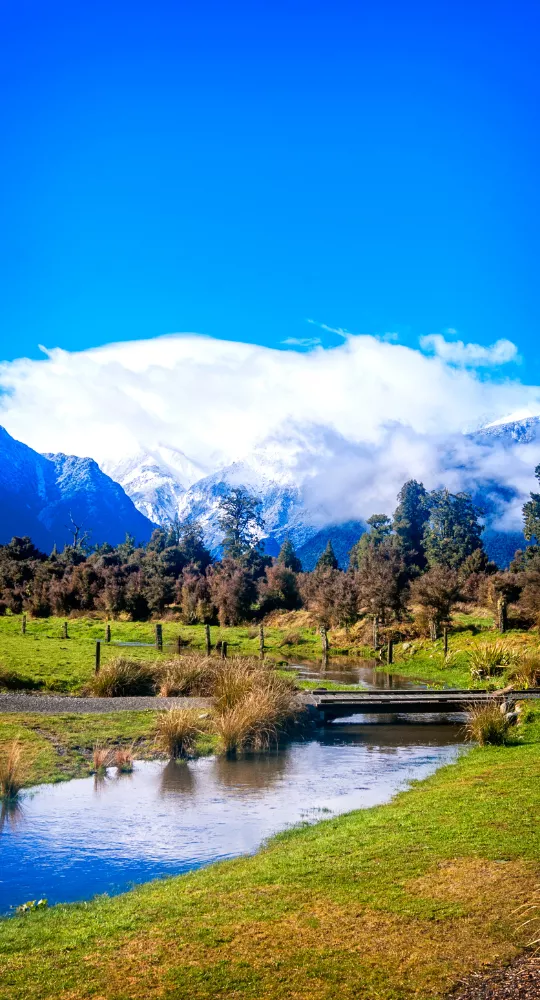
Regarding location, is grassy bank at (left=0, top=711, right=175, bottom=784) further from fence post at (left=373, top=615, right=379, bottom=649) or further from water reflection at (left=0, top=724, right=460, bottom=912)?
fence post at (left=373, top=615, right=379, bottom=649)

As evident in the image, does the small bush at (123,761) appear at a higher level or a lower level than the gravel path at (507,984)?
lower

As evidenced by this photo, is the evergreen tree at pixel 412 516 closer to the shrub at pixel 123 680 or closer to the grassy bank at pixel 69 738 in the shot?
the shrub at pixel 123 680

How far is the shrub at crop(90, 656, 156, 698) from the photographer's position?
25109 millimetres

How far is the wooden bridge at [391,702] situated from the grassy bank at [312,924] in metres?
13.2

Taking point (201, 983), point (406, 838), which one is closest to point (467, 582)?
point (406, 838)

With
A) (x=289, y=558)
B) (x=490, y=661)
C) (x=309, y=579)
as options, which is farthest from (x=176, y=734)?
(x=289, y=558)

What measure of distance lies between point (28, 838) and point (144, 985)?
19.0ft

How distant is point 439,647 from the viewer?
1593 inches

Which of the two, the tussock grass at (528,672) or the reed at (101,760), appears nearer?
the reed at (101,760)

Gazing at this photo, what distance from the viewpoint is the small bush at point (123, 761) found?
50.3 feet

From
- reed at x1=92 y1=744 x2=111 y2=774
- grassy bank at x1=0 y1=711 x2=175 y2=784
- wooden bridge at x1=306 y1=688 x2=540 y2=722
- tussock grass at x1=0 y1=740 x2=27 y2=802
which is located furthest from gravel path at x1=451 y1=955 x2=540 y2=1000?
wooden bridge at x1=306 y1=688 x2=540 y2=722

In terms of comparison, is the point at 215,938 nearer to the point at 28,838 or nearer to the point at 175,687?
the point at 28,838

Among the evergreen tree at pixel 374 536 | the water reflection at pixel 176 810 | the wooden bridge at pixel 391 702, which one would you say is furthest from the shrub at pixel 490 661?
the evergreen tree at pixel 374 536

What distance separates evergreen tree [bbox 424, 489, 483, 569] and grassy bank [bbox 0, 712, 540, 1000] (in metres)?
71.8
